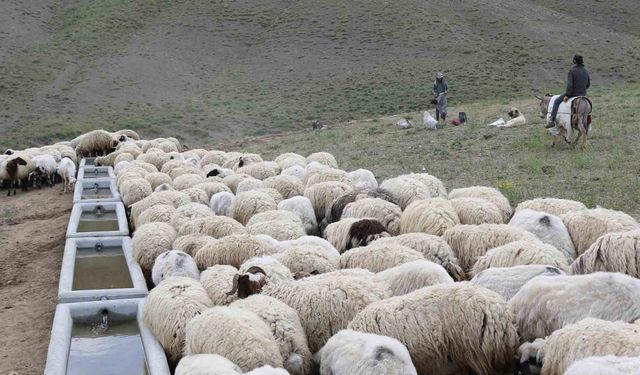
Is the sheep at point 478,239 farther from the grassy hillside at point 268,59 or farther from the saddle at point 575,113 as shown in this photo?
the grassy hillside at point 268,59

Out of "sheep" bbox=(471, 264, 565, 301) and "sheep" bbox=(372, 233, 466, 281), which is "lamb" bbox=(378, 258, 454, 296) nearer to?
"sheep" bbox=(471, 264, 565, 301)

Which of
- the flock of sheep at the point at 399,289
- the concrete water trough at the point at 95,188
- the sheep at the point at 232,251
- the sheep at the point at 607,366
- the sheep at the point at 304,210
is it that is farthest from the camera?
the concrete water trough at the point at 95,188

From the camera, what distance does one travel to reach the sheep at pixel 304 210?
31.6 feet

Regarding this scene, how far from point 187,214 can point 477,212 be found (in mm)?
4132

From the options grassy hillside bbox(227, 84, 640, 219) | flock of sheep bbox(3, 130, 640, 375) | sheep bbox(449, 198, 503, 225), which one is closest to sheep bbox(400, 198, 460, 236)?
flock of sheep bbox(3, 130, 640, 375)

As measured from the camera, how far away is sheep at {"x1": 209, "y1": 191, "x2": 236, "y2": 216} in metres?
→ 10.4

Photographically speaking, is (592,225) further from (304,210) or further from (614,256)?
(304,210)

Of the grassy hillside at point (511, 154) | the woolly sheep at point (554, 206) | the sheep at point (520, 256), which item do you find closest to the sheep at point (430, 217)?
the woolly sheep at point (554, 206)

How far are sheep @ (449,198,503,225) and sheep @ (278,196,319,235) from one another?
215 centimetres

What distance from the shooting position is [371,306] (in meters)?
5.51

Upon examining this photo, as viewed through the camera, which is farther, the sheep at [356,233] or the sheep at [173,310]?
the sheep at [356,233]

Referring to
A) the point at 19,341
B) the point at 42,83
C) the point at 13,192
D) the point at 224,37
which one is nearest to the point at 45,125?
the point at 42,83

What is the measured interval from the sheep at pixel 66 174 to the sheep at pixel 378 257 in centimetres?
1049

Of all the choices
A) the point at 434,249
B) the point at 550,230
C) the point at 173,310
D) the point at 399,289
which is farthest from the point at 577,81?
the point at 173,310
